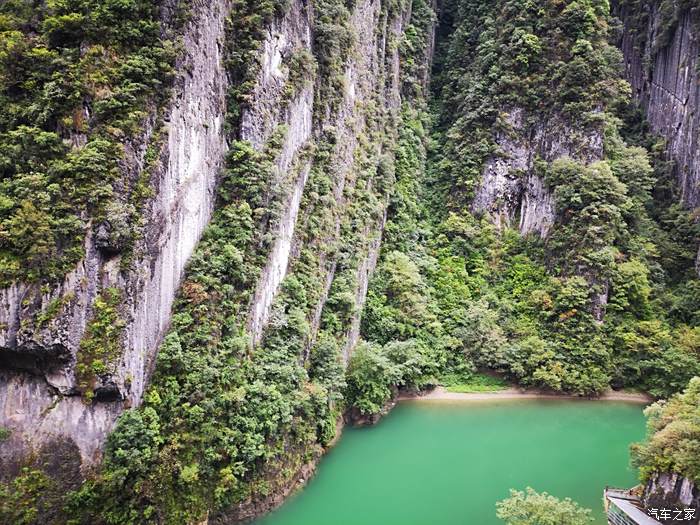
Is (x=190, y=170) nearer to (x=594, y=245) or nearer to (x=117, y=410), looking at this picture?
(x=117, y=410)

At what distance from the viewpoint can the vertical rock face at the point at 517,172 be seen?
25.8 meters

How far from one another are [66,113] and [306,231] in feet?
28.3

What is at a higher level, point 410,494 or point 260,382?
point 260,382

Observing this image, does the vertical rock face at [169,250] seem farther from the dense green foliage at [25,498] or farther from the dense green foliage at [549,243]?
the dense green foliage at [549,243]

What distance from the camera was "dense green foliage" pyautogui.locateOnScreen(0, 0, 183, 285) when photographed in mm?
10203

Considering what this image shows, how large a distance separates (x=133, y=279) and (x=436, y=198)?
64.1 ft

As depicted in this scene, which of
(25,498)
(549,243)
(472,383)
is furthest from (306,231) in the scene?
(549,243)

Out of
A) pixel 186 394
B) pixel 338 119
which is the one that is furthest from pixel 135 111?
pixel 338 119

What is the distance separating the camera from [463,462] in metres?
15.4

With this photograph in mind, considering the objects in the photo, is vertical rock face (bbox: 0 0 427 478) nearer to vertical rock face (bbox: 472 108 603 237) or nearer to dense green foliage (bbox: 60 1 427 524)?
dense green foliage (bbox: 60 1 427 524)

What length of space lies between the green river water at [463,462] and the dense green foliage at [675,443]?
6.67 feet

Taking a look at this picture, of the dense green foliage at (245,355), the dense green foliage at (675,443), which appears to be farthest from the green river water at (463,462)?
the dense green foliage at (675,443)

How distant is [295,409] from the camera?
46.7ft

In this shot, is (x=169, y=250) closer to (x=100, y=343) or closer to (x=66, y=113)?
(x=100, y=343)
